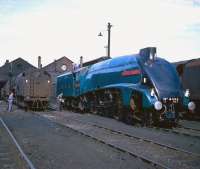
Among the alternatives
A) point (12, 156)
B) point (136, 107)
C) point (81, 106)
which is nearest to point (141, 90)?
point (136, 107)

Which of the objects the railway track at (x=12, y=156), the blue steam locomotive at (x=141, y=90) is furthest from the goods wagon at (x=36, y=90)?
the railway track at (x=12, y=156)

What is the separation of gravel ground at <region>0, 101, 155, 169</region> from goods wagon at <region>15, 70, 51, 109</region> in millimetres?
16064

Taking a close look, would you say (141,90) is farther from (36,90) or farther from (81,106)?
(36,90)

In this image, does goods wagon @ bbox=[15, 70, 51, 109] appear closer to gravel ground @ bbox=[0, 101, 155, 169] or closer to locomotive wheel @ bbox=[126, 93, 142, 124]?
locomotive wheel @ bbox=[126, 93, 142, 124]

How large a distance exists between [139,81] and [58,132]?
15.9 ft

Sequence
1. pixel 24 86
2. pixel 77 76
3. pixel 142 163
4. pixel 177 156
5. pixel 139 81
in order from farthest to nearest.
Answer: pixel 24 86 < pixel 77 76 < pixel 139 81 < pixel 177 156 < pixel 142 163

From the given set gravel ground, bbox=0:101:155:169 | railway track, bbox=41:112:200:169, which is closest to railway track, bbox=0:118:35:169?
gravel ground, bbox=0:101:155:169

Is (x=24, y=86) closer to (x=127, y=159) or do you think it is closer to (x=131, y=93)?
(x=131, y=93)

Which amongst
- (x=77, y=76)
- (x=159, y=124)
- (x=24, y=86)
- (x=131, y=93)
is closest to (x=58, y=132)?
(x=131, y=93)

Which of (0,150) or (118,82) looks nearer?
(0,150)

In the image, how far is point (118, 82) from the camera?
22.1m

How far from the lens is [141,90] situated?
60.0 ft

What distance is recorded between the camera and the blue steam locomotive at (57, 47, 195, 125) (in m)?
18.0

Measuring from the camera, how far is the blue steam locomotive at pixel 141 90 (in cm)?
1795
